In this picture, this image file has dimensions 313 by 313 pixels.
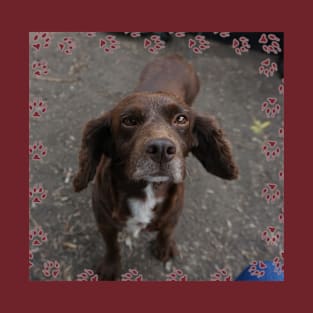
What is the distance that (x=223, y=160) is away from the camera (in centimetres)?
265

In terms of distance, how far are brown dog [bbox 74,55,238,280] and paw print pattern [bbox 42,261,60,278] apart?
1.36ft

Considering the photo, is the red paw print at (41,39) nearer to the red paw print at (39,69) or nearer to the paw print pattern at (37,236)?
the red paw print at (39,69)

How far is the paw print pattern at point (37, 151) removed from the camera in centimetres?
396

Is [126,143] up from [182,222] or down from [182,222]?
up

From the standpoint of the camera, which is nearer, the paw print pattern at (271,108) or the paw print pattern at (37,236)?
the paw print pattern at (37,236)

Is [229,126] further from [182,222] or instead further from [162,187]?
[162,187]

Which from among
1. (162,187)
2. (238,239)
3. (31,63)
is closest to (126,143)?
→ (162,187)

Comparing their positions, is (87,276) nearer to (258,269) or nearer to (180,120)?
(258,269)

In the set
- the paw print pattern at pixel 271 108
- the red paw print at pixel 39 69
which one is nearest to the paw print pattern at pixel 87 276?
the red paw print at pixel 39 69

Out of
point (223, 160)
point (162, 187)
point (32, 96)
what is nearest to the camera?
point (162, 187)

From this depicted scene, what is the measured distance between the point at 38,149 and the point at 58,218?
0.91 metres

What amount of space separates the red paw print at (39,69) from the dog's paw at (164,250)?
2900mm

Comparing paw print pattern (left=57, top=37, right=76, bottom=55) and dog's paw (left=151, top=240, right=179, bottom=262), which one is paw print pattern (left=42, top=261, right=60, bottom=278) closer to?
dog's paw (left=151, top=240, right=179, bottom=262)

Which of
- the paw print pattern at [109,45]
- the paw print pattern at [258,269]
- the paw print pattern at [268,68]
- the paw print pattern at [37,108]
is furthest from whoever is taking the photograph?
the paw print pattern at [268,68]
